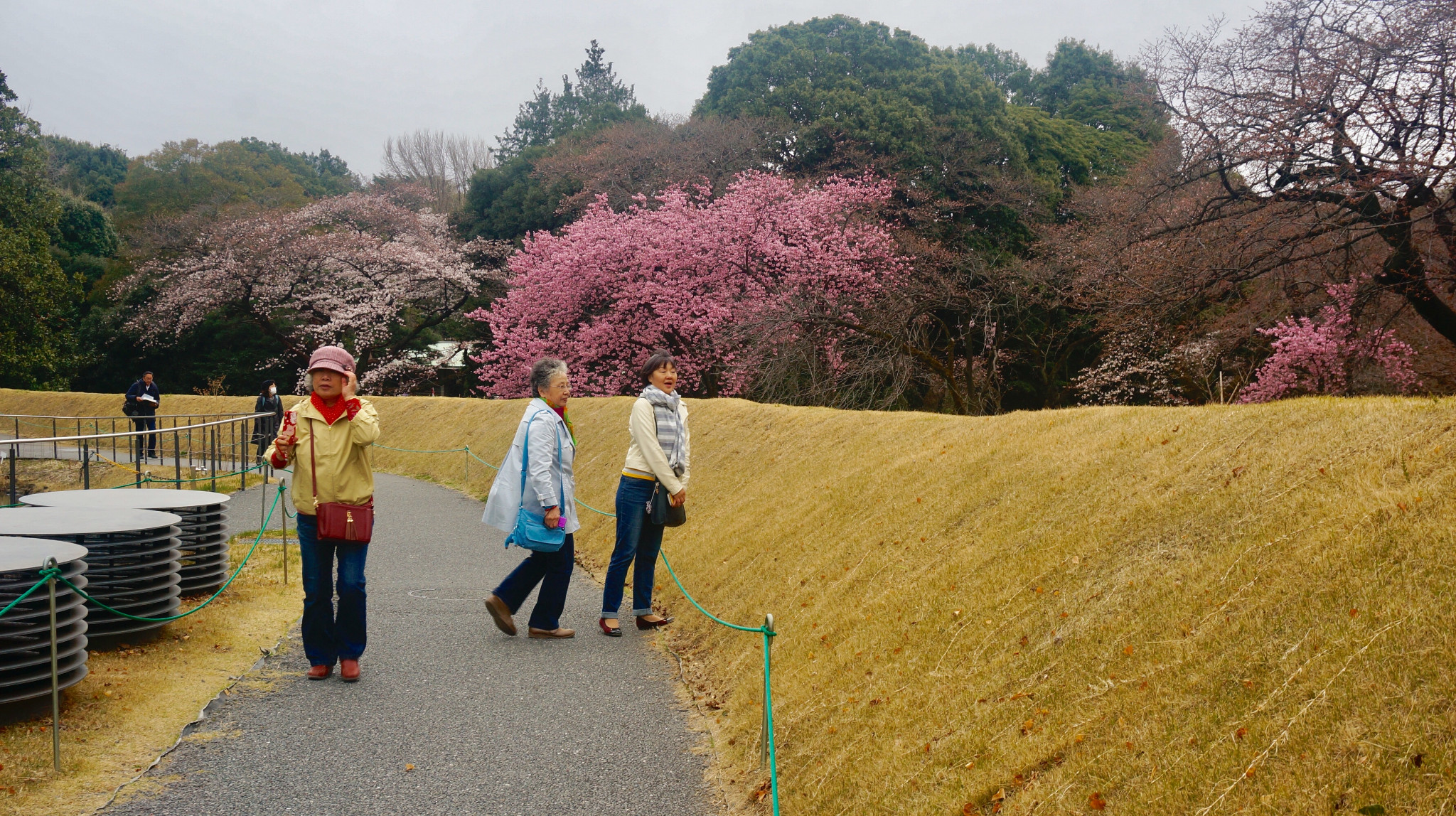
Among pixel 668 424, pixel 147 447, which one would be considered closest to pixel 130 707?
pixel 668 424

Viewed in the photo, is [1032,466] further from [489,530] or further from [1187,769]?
[489,530]

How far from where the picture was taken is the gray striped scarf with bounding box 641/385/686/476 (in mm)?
6602

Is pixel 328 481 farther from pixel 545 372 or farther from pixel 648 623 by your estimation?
pixel 648 623

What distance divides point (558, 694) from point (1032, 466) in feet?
11.1

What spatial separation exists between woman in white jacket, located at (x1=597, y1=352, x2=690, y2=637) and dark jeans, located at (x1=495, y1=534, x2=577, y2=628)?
39 cm

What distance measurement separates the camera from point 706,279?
21.4 meters

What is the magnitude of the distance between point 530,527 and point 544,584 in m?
0.64

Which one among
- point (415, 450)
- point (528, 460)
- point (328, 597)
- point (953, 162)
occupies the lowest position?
point (415, 450)

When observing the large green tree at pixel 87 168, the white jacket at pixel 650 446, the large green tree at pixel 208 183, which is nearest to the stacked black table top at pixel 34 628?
the white jacket at pixel 650 446

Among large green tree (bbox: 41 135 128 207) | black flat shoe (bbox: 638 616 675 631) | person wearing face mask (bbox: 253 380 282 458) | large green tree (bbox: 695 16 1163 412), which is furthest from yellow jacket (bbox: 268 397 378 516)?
large green tree (bbox: 41 135 128 207)

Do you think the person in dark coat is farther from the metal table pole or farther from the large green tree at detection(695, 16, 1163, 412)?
the metal table pole

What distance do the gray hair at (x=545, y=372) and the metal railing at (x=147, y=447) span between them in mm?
4125

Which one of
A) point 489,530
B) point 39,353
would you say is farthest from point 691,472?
point 39,353

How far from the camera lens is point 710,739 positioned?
498 centimetres
